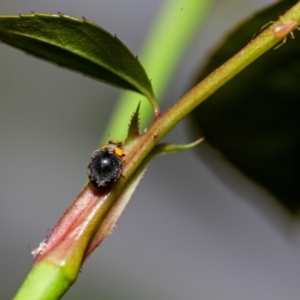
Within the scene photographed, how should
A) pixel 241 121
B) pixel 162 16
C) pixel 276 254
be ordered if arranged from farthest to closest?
pixel 276 254, pixel 162 16, pixel 241 121

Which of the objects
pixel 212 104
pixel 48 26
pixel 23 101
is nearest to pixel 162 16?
pixel 212 104

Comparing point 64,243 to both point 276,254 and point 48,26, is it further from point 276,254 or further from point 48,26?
point 276,254

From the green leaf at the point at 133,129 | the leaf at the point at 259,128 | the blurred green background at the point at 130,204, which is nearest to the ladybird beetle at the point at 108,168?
the green leaf at the point at 133,129

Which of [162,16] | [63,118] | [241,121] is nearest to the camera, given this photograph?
[241,121]

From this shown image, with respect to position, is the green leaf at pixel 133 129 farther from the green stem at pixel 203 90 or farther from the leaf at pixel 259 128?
the leaf at pixel 259 128

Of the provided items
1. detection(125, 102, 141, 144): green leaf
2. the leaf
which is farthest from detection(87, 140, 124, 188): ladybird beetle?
the leaf

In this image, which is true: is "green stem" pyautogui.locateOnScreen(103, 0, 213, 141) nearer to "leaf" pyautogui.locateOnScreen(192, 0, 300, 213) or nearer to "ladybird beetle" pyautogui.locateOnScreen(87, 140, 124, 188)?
"leaf" pyautogui.locateOnScreen(192, 0, 300, 213)
